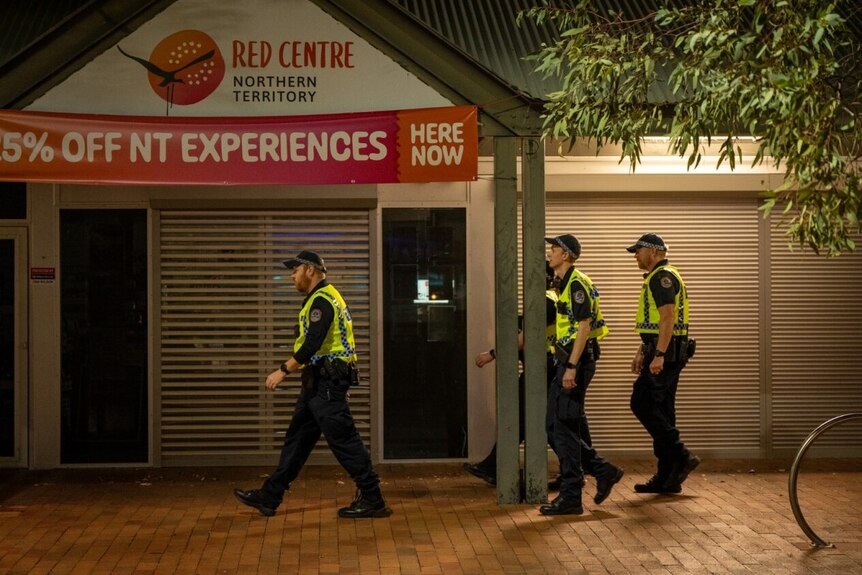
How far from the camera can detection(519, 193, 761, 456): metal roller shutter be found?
1116 cm

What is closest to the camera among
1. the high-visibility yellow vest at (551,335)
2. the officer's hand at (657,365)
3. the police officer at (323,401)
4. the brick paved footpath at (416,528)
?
the brick paved footpath at (416,528)

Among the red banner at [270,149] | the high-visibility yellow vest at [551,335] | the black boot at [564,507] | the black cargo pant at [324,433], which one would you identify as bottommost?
the black boot at [564,507]

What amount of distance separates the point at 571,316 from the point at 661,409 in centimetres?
130

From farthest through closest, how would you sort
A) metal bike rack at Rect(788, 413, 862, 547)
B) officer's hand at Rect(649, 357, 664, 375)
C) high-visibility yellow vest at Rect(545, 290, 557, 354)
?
high-visibility yellow vest at Rect(545, 290, 557, 354) < officer's hand at Rect(649, 357, 664, 375) < metal bike rack at Rect(788, 413, 862, 547)

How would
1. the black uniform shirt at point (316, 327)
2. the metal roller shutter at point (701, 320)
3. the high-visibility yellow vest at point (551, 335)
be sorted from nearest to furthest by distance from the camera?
the black uniform shirt at point (316, 327)
the high-visibility yellow vest at point (551, 335)
the metal roller shutter at point (701, 320)

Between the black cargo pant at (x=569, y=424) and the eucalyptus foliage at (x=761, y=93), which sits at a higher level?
the eucalyptus foliage at (x=761, y=93)

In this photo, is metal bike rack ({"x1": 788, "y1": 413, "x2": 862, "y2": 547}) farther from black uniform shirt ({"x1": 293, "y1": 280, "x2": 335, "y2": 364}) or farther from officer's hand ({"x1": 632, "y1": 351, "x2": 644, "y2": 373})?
black uniform shirt ({"x1": 293, "y1": 280, "x2": 335, "y2": 364})

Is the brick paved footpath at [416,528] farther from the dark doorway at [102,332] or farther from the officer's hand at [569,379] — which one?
the officer's hand at [569,379]

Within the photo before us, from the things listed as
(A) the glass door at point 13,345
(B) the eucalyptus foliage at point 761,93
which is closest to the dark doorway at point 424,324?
(B) the eucalyptus foliage at point 761,93

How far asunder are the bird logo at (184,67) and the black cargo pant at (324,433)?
91.8 inches

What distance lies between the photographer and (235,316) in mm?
10867

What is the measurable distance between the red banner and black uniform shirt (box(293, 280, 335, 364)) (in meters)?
0.97

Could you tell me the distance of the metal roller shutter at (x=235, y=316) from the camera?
10.8 meters

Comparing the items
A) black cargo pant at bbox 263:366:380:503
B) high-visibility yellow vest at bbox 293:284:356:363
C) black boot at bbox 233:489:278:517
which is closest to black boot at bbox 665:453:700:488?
black cargo pant at bbox 263:366:380:503
